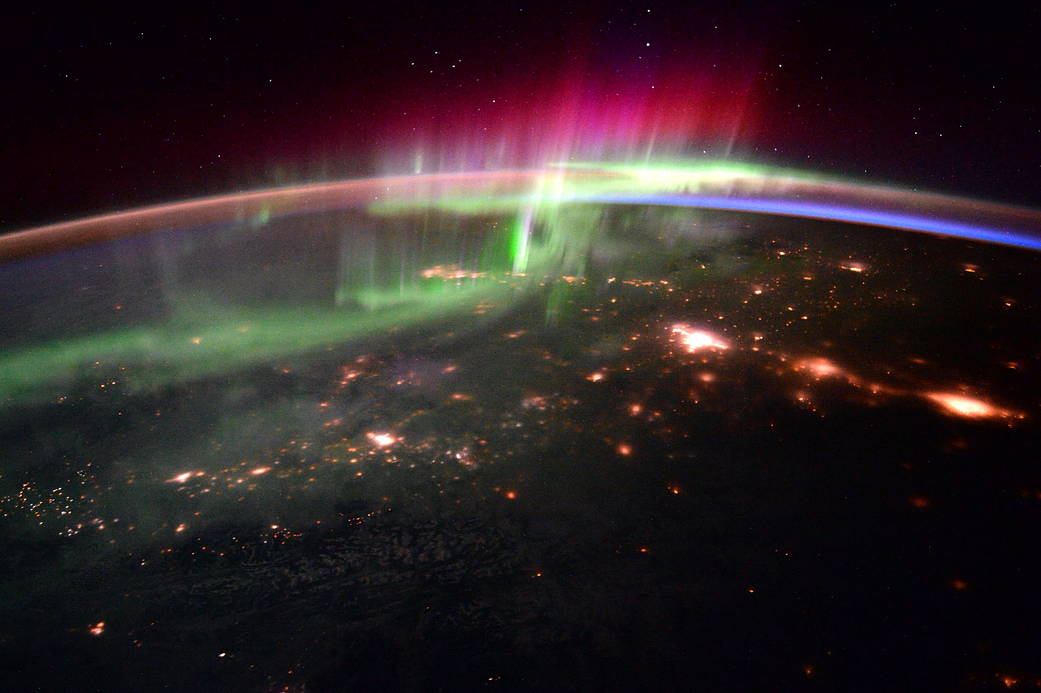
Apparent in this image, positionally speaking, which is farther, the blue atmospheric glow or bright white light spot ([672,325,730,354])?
the blue atmospheric glow

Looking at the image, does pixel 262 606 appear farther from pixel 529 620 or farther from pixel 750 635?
pixel 750 635

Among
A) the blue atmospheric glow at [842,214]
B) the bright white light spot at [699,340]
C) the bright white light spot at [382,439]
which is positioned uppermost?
the blue atmospheric glow at [842,214]

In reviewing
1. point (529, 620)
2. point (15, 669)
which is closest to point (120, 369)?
point (15, 669)

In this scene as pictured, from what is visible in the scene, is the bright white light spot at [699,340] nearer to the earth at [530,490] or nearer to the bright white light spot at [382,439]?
the earth at [530,490]

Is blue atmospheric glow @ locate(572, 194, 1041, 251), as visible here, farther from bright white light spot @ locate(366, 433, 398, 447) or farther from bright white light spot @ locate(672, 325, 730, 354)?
bright white light spot @ locate(366, 433, 398, 447)

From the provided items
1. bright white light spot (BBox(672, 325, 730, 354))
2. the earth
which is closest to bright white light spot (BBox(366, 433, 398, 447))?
the earth

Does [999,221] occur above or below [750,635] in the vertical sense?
above

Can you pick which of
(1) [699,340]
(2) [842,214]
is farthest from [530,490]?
(2) [842,214]

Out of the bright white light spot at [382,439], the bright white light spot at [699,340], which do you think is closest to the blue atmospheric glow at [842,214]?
the bright white light spot at [699,340]
